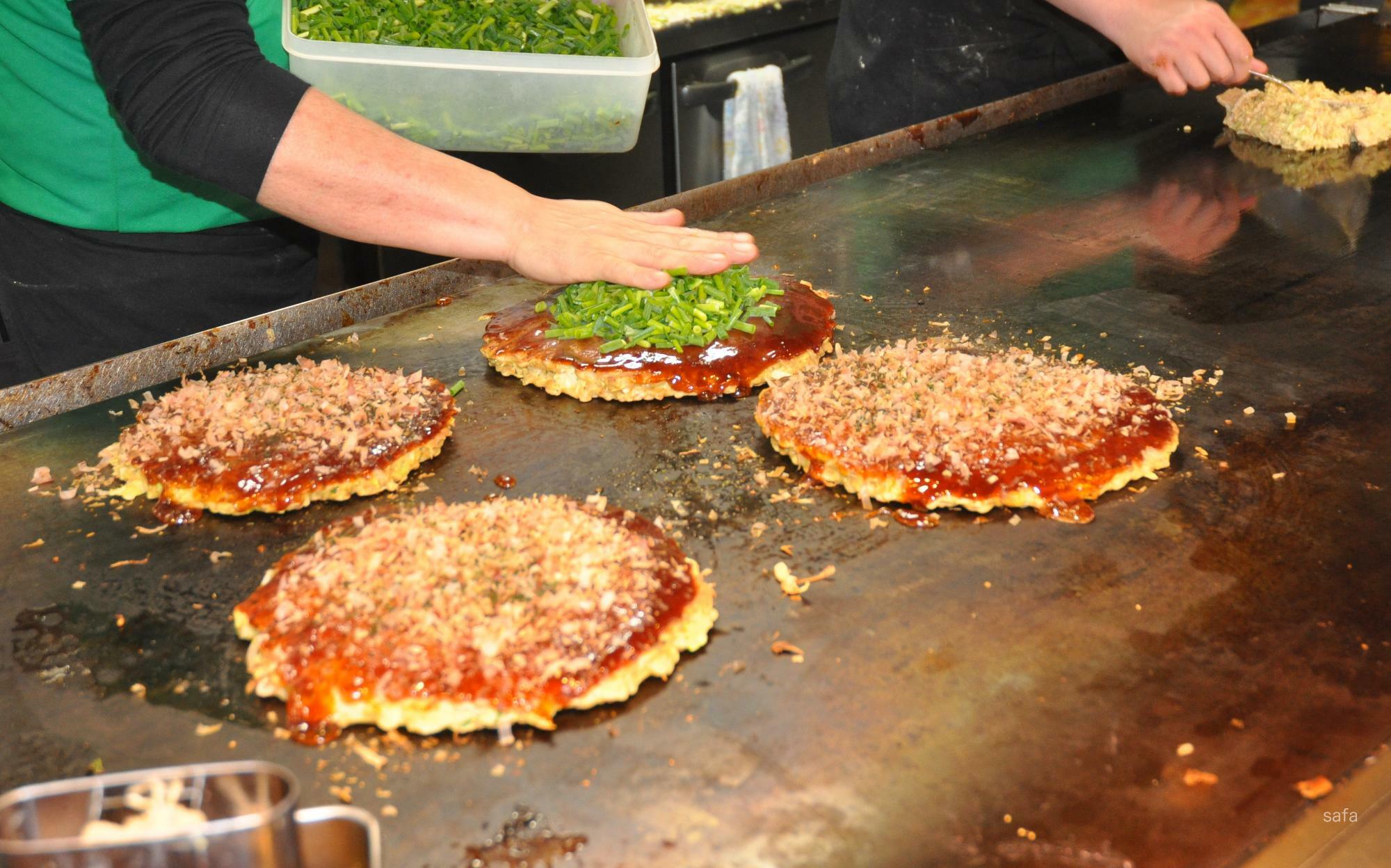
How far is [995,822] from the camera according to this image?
4.96 feet

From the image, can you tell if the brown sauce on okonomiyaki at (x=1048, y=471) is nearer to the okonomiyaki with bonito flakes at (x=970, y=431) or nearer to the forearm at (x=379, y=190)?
the okonomiyaki with bonito flakes at (x=970, y=431)

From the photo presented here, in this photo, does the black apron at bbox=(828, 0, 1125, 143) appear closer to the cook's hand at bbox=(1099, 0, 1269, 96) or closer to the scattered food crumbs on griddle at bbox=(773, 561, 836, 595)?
the cook's hand at bbox=(1099, 0, 1269, 96)

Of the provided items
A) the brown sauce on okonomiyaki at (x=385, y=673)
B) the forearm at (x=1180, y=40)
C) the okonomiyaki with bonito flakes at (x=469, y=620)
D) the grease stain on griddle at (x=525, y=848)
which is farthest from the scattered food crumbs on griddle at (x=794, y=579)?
the forearm at (x=1180, y=40)

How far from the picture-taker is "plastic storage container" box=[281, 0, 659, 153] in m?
2.78

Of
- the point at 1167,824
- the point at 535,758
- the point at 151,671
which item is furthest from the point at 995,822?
the point at 151,671

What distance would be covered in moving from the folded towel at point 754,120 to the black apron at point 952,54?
3.19ft

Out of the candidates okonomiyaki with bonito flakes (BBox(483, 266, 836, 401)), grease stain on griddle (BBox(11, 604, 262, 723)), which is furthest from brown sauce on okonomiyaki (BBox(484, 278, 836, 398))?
grease stain on griddle (BBox(11, 604, 262, 723))

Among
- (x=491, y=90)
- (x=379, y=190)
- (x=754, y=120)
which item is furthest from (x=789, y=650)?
(x=754, y=120)

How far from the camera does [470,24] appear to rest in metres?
3.02

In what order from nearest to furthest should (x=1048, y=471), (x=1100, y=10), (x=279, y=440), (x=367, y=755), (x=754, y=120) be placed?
(x=367, y=755) < (x=1048, y=471) < (x=279, y=440) < (x=1100, y=10) < (x=754, y=120)

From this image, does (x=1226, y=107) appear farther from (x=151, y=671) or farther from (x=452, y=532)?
(x=151, y=671)

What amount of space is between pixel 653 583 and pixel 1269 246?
2.22m

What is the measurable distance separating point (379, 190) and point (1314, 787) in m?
1.95

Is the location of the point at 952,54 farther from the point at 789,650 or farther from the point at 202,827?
the point at 202,827
